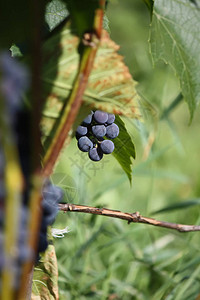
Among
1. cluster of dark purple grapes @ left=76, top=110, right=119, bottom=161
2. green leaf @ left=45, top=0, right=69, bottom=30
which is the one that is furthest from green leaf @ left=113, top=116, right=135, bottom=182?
green leaf @ left=45, top=0, right=69, bottom=30

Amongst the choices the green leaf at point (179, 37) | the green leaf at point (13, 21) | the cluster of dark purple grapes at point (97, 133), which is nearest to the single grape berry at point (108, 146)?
the cluster of dark purple grapes at point (97, 133)

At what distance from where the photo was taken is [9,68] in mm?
383

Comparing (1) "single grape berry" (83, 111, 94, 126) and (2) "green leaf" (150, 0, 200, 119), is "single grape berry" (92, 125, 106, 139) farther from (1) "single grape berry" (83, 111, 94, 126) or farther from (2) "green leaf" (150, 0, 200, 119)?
(2) "green leaf" (150, 0, 200, 119)

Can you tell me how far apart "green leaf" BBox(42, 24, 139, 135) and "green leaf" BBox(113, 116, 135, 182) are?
0.26 metres

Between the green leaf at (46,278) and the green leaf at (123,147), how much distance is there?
20cm

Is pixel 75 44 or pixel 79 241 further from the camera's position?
pixel 79 241

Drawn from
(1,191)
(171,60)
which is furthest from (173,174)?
(1,191)

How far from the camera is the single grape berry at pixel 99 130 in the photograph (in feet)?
2.49

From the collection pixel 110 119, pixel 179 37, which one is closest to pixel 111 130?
pixel 110 119

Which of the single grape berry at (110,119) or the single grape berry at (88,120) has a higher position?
the single grape berry at (110,119)

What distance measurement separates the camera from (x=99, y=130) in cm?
77

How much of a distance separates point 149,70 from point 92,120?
1569 mm

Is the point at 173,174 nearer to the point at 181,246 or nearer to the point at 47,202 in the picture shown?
the point at 181,246

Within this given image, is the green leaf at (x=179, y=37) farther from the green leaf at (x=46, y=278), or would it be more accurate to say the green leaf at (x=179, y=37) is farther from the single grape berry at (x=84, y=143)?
the green leaf at (x=46, y=278)
